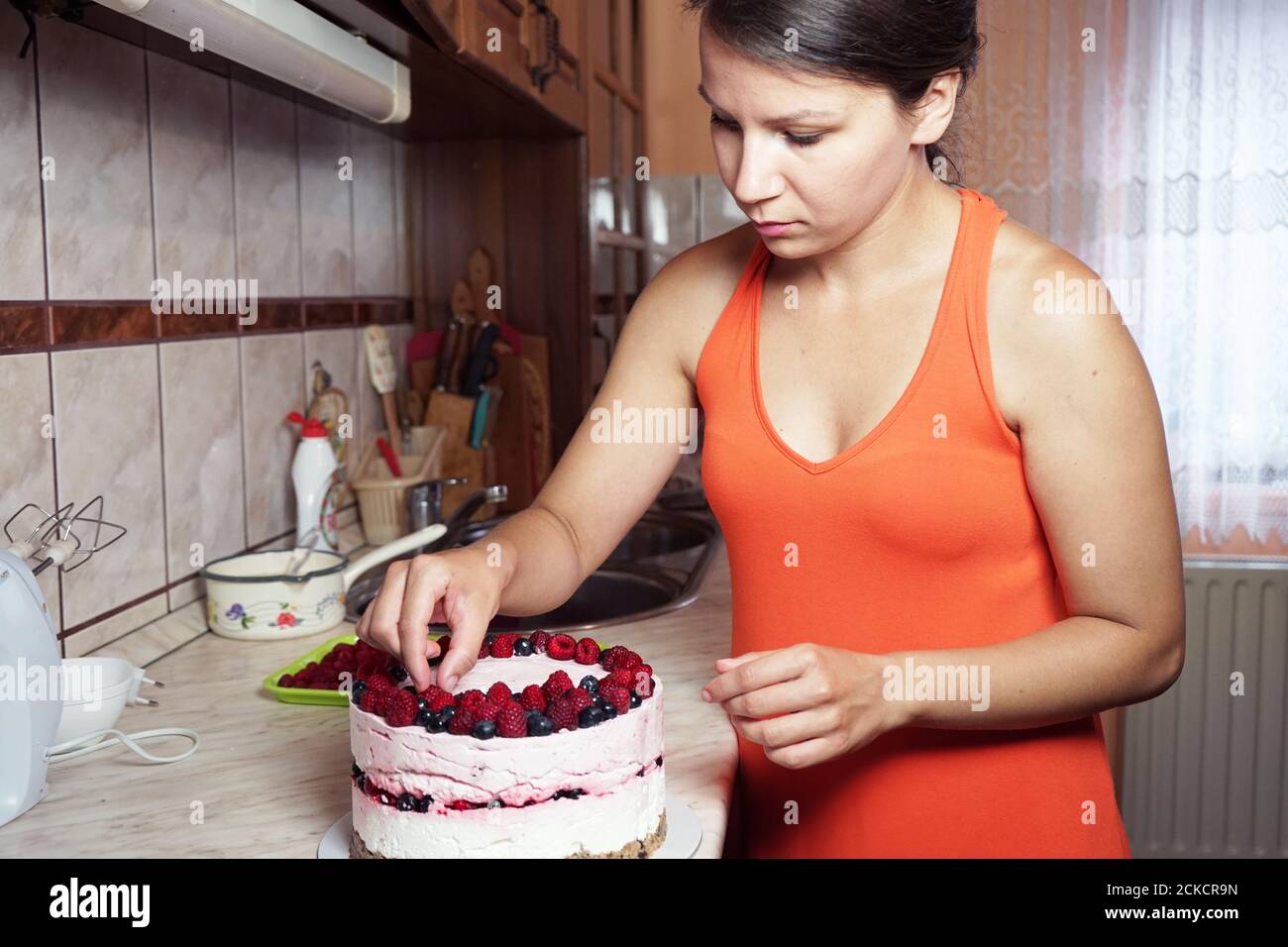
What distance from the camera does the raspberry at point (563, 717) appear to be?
2.79 feet

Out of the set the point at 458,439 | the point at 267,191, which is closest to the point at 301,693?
the point at 267,191

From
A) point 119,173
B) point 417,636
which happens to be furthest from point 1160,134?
point 417,636

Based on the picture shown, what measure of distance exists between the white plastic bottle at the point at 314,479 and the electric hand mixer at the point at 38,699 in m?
0.64

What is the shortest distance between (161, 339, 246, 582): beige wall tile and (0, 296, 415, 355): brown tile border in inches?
1.0

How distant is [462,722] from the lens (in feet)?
2.73

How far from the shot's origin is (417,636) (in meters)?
0.90

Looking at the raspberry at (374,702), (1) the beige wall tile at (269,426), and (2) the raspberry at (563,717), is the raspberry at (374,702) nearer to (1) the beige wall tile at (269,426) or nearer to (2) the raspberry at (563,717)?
(2) the raspberry at (563,717)

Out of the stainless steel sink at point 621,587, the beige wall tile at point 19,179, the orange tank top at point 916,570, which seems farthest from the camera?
the stainless steel sink at point 621,587

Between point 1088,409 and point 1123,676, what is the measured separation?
0.22 m

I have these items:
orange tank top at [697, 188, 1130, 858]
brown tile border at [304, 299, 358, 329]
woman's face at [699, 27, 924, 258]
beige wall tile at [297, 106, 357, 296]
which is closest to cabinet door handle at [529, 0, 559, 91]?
beige wall tile at [297, 106, 357, 296]

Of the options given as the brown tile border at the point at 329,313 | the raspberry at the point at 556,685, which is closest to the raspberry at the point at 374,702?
the raspberry at the point at 556,685

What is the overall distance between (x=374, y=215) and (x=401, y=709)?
1.62m

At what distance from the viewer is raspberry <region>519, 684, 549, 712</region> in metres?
0.87

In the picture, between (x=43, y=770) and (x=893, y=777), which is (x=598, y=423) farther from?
(x=43, y=770)
